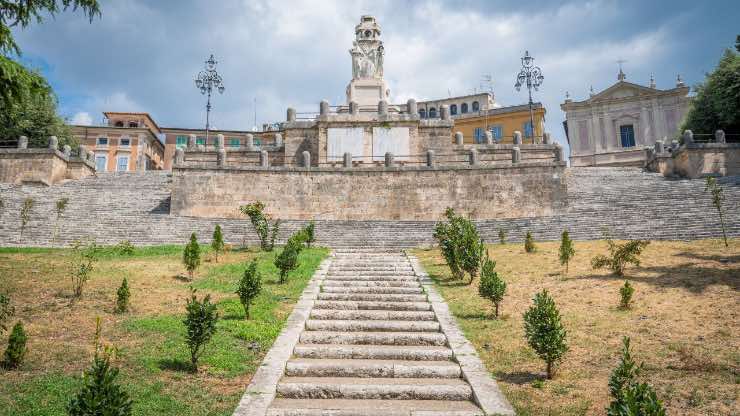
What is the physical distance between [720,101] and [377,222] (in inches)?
944

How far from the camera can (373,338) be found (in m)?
8.39

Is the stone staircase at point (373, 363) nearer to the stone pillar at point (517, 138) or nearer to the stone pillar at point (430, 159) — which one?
the stone pillar at point (430, 159)

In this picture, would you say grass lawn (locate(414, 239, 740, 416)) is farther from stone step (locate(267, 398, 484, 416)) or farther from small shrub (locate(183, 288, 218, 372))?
small shrub (locate(183, 288, 218, 372))

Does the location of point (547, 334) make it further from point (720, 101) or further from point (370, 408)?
point (720, 101)

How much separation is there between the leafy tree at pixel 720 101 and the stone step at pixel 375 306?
29.1 metres

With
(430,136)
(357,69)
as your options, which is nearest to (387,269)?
(430,136)

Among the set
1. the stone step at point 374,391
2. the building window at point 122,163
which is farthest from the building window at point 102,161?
the stone step at point 374,391

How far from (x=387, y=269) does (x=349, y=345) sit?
6.35 meters

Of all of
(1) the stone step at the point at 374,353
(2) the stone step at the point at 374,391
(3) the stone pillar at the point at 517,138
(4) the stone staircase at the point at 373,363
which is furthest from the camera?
(3) the stone pillar at the point at 517,138

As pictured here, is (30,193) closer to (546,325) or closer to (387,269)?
(387,269)

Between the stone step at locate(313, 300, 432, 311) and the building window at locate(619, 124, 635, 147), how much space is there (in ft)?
133

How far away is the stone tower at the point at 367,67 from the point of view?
32.8 meters

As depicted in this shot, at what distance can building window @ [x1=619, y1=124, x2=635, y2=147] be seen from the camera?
141 feet

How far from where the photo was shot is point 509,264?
47.1 feet
